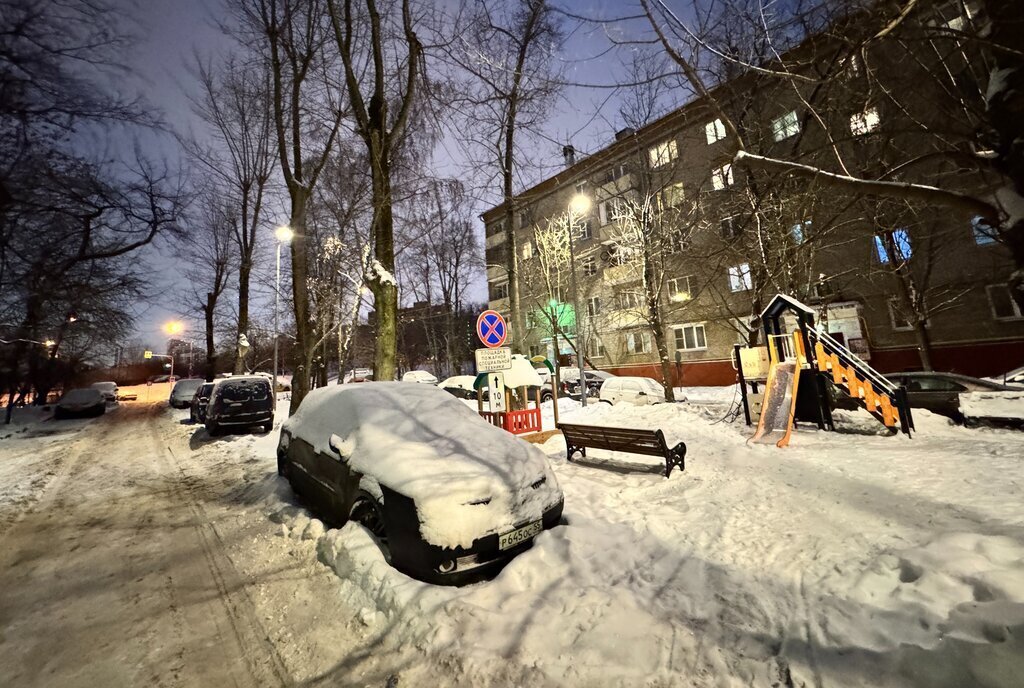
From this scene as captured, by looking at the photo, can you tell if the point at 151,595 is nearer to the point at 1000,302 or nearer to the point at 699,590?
the point at 699,590

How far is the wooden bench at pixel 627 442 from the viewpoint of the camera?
19.4 ft

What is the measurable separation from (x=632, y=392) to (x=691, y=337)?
9.38 metres

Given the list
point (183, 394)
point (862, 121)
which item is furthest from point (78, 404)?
point (862, 121)

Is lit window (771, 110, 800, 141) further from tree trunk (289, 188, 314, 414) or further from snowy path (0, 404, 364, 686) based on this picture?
tree trunk (289, 188, 314, 414)

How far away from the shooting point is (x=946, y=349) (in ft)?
53.9

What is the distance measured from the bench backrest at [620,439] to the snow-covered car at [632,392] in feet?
33.1

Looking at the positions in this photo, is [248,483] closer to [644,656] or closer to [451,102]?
[644,656]

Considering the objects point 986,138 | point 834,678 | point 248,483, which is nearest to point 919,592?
point 834,678

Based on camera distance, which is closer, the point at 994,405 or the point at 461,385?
the point at 994,405

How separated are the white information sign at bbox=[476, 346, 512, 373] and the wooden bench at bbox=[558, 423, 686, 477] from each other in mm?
1757

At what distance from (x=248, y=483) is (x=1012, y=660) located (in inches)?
344

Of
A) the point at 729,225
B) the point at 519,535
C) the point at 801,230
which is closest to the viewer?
the point at 519,535

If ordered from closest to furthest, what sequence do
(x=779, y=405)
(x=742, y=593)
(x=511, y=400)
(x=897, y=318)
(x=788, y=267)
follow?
(x=742, y=593) < (x=779, y=405) < (x=511, y=400) < (x=788, y=267) < (x=897, y=318)

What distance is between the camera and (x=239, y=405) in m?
11.7
